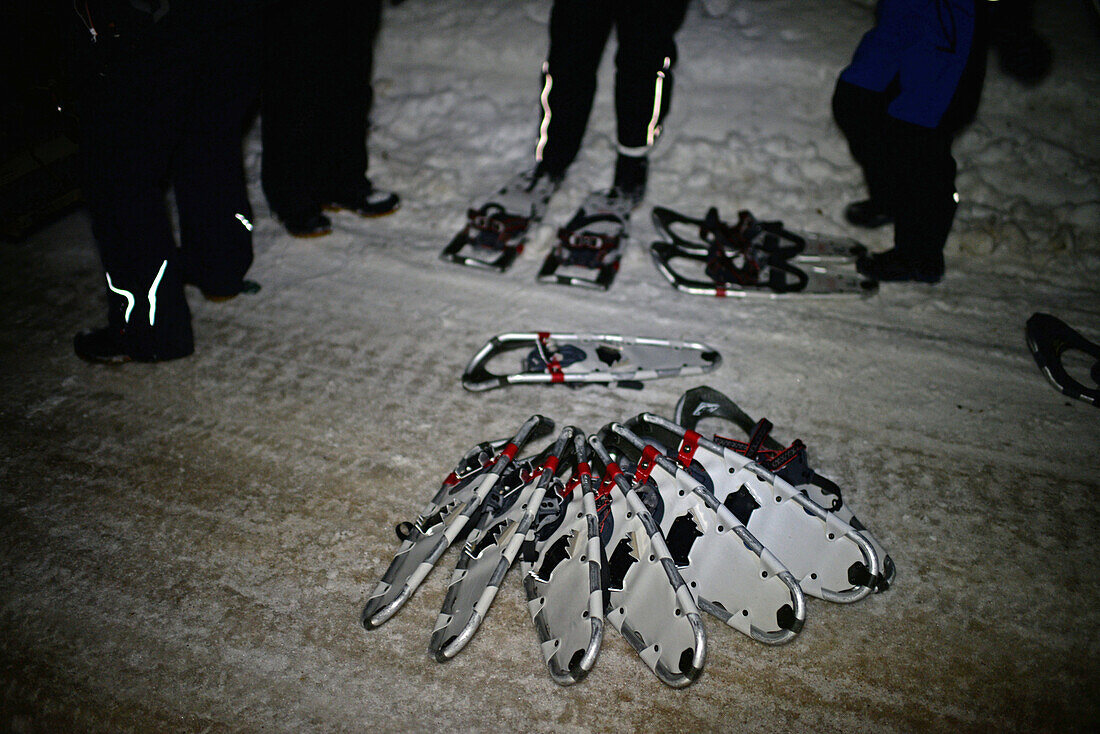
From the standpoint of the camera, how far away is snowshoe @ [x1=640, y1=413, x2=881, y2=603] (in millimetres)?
2025

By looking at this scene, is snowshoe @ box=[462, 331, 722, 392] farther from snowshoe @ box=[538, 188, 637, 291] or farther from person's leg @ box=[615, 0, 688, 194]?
person's leg @ box=[615, 0, 688, 194]

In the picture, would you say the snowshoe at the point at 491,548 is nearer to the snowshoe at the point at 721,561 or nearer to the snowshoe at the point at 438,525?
the snowshoe at the point at 438,525

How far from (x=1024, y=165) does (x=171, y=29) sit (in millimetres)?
4833

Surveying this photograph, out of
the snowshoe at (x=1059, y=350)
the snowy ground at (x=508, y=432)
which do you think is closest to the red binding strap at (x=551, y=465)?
the snowy ground at (x=508, y=432)

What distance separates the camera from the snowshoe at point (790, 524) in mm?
2025

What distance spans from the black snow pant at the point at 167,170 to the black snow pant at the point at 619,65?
1765 millimetres

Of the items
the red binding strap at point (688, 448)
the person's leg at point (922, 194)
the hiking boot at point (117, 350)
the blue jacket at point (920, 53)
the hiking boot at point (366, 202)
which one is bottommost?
the hiking boot at point (117, 350)

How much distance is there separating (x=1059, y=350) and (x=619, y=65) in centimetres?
279

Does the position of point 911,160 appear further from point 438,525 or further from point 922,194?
point 438,525

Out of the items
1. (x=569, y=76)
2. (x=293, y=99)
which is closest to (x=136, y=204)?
(x=293, y=99)

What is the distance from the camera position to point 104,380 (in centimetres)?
295

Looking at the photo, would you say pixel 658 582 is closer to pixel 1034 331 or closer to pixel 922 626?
pixel 922 626

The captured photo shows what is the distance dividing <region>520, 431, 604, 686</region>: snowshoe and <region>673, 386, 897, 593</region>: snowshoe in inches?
25.0

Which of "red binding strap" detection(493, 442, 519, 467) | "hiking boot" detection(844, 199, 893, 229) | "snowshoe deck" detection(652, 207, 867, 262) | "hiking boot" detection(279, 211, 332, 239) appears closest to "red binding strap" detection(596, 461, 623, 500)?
"red binding strap" detection(493, 442, 519, 467)
